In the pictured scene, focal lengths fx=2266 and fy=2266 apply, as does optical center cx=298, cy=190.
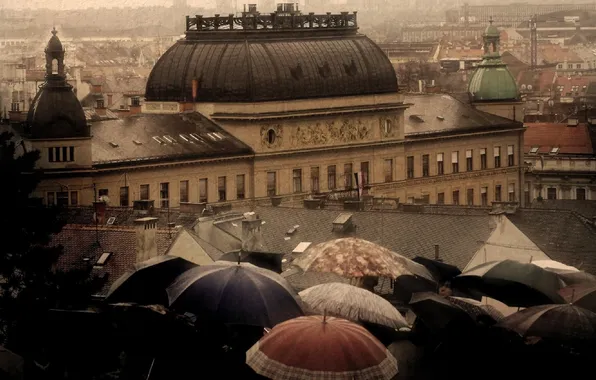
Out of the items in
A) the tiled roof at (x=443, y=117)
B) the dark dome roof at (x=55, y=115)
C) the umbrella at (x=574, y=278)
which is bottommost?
the tiled roof at (x=443, y=117)

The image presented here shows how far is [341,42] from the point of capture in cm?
10706

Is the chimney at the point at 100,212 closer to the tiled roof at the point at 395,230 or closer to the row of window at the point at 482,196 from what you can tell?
the tiled roof at the point at 395,230

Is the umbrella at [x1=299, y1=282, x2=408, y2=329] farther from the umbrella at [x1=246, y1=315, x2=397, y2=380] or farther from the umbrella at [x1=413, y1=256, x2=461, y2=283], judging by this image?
the umbrella at [x1=413, y1=256, x2=461, y2=283]

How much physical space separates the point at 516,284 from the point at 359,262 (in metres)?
2.82

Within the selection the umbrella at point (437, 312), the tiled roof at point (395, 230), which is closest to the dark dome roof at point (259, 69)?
the tiled roof at point (395, 230)

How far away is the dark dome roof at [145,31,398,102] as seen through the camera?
335 ft

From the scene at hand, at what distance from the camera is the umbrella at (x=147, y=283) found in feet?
125

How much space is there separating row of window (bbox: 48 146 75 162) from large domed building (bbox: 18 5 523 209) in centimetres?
4

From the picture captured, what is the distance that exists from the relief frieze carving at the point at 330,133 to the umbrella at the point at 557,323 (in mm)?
68978

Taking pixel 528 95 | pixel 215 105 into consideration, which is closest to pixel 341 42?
pixel 215 105

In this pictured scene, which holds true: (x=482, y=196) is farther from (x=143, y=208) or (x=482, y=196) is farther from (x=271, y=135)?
(x=143, y=208)

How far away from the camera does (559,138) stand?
128m

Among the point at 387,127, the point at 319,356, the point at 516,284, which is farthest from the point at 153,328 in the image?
the point at 387,127

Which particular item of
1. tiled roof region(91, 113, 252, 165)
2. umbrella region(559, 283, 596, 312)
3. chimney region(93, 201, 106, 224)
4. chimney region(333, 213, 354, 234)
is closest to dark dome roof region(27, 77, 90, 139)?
tiled roof region(91, 113, 252, 165)
